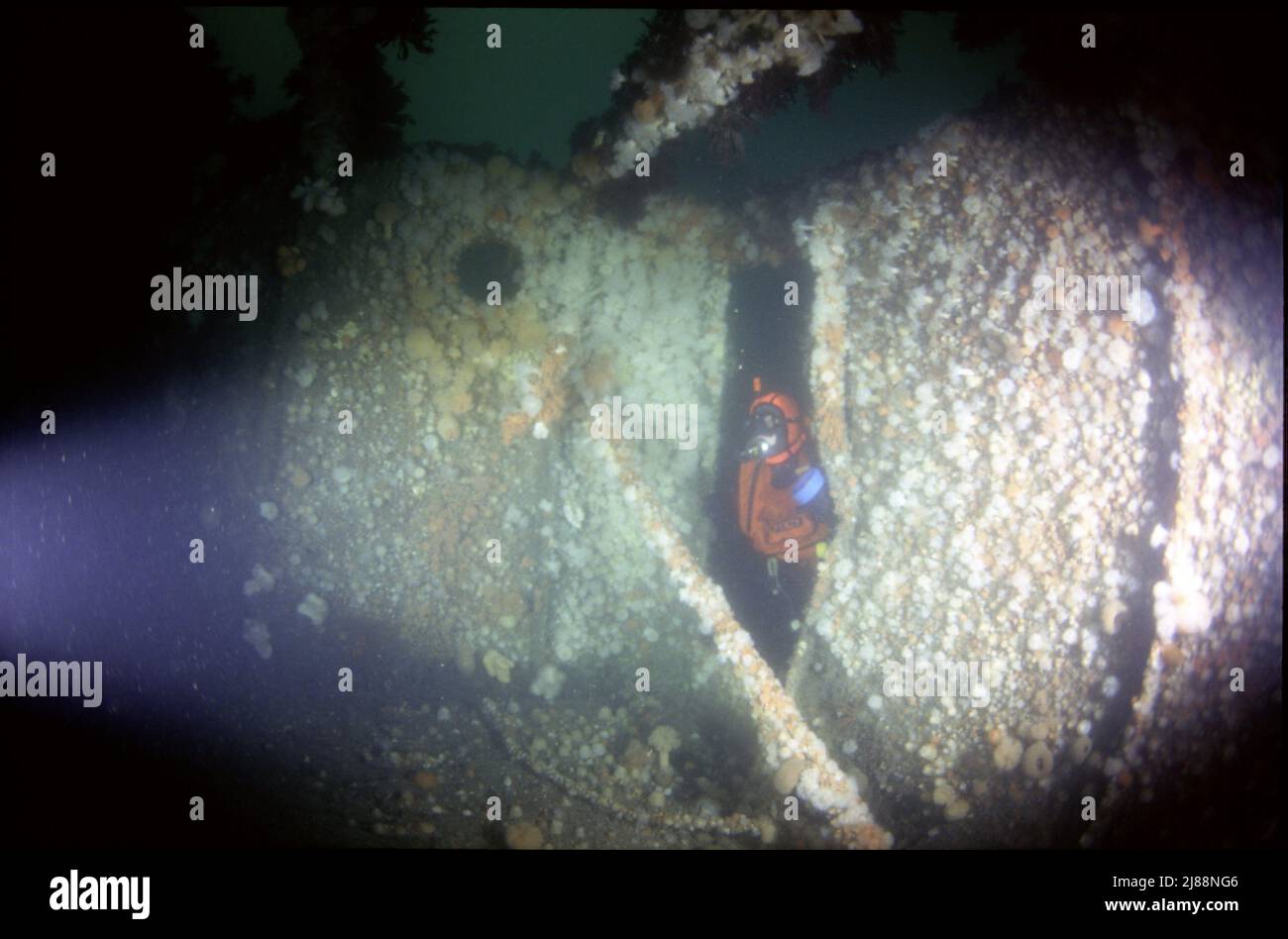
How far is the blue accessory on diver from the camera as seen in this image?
102 inches

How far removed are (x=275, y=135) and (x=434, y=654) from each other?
103 inches

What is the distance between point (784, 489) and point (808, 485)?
118mm

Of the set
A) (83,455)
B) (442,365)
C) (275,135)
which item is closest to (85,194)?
(275,135)

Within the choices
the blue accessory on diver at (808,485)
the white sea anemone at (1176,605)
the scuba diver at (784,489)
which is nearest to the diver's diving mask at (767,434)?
the scuba diver at (784,489)

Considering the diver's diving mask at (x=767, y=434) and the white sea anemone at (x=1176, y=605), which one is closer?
the white sea anemone at (x=1176, y=605)

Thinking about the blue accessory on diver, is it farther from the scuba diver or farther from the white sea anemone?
the white sea anemone

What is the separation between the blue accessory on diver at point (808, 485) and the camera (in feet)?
8.46

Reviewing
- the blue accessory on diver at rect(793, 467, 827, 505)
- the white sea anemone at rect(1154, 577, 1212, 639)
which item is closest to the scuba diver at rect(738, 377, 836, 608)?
the blue accessory on diver at rect(793, 467, 827, 505)

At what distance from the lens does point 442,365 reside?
102 inches

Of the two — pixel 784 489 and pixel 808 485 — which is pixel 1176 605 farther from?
pixel 784 489

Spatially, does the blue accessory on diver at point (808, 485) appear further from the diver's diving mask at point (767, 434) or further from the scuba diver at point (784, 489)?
the diver's diving mask at point (767, 434)

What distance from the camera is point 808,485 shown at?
2584mm

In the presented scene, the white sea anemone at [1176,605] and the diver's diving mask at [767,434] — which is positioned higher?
the diver's diving mask at [767,434]
